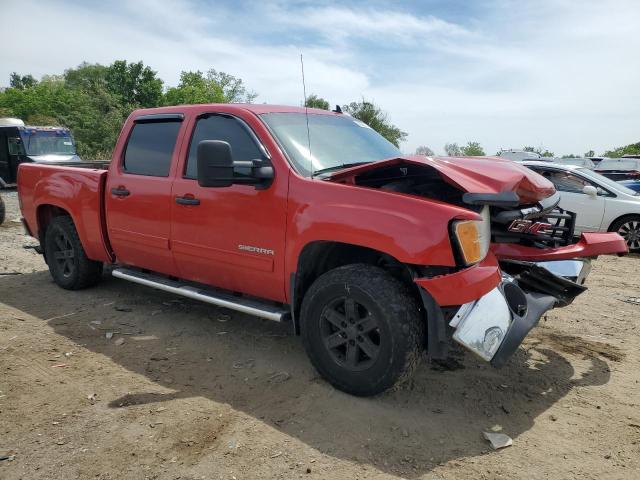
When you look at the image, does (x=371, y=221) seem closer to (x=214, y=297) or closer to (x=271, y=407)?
(x=271, y=407)

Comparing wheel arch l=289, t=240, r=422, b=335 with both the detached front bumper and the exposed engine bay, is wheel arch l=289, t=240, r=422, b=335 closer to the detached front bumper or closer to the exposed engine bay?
the exposed engine bay

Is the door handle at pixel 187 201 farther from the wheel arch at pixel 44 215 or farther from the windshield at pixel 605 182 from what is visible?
the windshield at pixel 605 182

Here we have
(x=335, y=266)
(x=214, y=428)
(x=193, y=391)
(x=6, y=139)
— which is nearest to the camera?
(x=214, y=428)

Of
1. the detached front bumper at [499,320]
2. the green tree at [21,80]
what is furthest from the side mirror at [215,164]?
the green tree at [21,80]

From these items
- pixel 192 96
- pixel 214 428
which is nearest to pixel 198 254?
pixel 214 428

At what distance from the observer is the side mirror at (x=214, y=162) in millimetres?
3264

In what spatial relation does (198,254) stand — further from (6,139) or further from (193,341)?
(6,139)

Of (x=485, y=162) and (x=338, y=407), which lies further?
(x=485, y=162)

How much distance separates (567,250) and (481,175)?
3.43 feet

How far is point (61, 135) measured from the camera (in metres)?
19.9

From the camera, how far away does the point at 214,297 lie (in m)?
3.95

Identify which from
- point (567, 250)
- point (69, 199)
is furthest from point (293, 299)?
point (69, 199)

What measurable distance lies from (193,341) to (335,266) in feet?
4.80

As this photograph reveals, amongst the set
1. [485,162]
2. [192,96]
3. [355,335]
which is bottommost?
[355,335]
